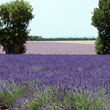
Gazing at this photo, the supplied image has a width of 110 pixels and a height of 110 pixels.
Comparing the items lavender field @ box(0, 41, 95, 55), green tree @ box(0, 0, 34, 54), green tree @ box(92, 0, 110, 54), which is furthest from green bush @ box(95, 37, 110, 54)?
green tree @ box(0, 0, 34, 54)

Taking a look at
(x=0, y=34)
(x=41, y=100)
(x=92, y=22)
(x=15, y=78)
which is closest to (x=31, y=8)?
(x=0, y=34)

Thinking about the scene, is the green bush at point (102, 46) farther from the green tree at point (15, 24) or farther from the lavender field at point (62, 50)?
the green tree at point (15, 24)

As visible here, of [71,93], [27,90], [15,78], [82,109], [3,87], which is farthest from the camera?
[15,78]

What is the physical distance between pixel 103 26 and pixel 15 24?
24.5 feet

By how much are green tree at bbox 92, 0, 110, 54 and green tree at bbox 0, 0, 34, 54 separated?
5650 mm

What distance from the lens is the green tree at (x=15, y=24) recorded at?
22.6 m

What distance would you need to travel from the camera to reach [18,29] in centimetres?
2277

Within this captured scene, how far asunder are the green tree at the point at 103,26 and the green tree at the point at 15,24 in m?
5.65

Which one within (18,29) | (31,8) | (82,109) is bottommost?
(82,109)

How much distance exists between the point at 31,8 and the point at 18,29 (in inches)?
87.5

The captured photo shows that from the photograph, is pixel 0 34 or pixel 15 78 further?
pixel 0 34

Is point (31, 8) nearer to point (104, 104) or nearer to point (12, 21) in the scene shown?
point (12, 21)

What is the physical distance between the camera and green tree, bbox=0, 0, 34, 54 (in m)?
22.6

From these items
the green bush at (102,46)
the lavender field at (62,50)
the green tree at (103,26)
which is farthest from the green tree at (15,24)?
the green bush at (102,46)
